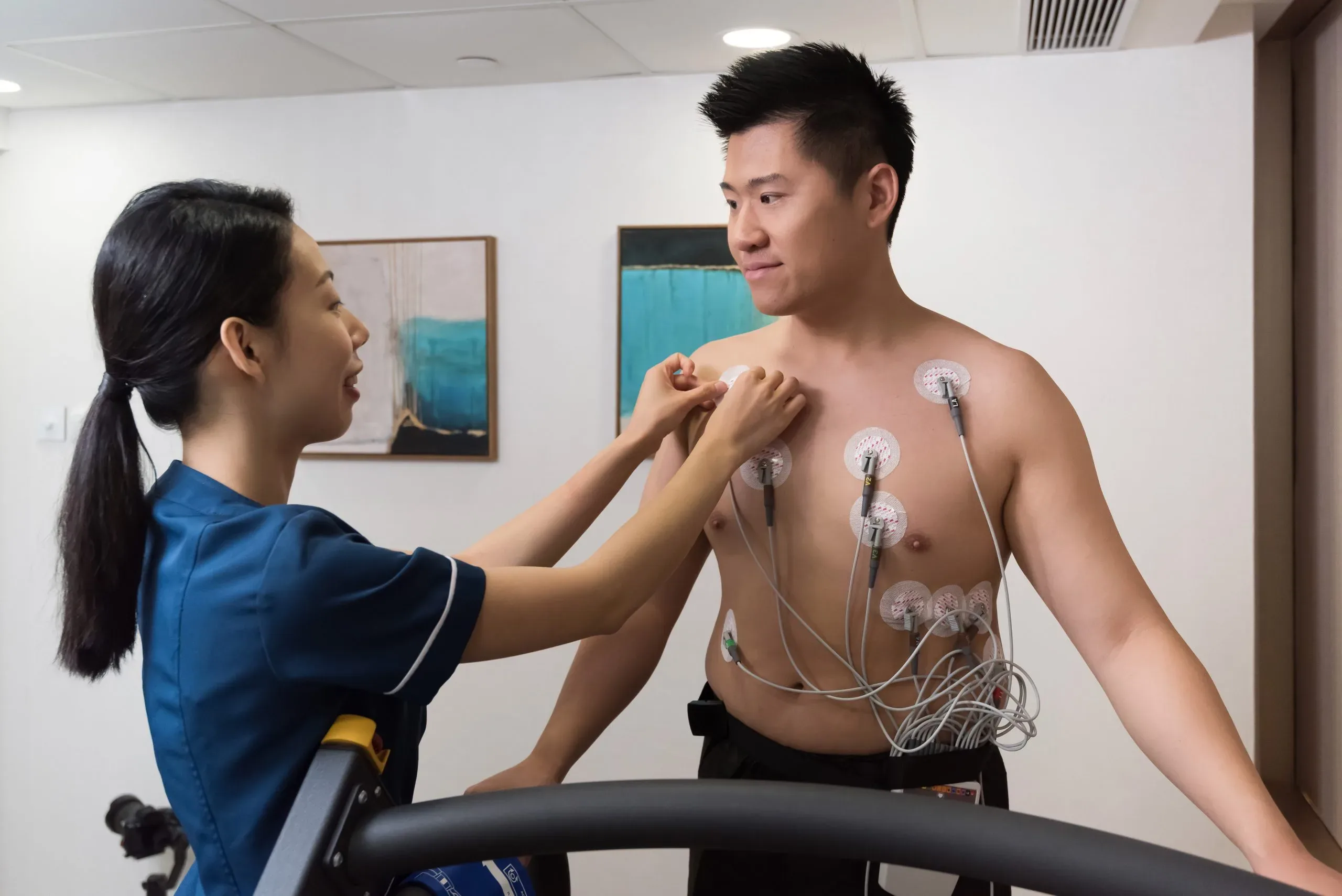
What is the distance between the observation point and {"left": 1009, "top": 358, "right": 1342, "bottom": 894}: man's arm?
1.01m

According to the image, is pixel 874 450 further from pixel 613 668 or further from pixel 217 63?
pixel 217 63

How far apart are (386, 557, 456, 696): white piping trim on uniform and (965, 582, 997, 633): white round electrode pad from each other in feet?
2.39

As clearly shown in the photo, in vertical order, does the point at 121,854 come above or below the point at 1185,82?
below

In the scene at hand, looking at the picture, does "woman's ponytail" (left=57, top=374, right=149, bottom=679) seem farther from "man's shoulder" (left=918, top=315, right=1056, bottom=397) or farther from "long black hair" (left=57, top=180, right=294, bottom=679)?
"man's shoulder" (left=918, top=315, right=1056, bottom=397)

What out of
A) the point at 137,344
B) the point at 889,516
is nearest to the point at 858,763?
the point at 889,516

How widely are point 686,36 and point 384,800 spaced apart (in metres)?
2.36

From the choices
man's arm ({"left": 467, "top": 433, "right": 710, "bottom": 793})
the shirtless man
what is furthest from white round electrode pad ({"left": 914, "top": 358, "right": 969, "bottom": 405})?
man's arm ({"left": 467, "top": 433, "right": 710, "bottom": 793})

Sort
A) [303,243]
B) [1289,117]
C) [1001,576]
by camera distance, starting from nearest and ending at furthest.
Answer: [303,243] → [1001,576] → [1289,117]

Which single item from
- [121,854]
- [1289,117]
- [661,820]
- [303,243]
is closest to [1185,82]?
[1289,117]

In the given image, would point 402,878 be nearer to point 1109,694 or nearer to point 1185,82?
point 1109,694

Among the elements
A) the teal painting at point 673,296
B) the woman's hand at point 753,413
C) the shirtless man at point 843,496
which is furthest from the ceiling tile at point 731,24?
the woman's hand at point 753,413

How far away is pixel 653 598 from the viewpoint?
1568 millimetres

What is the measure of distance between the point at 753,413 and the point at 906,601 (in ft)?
1.06

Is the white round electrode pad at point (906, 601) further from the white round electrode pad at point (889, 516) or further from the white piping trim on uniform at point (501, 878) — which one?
the white piping trim on uniform at point (501, 878)
